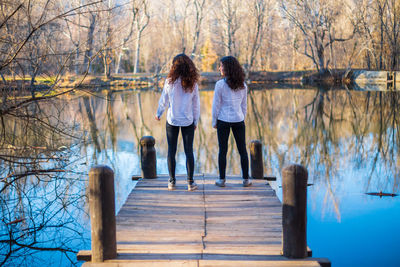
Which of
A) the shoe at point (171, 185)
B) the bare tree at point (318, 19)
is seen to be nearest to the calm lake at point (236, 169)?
the shoe at point (171, 185)

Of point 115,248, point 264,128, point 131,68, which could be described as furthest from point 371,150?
point 131,68

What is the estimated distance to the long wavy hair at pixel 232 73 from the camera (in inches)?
224

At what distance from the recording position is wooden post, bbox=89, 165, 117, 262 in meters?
3.69

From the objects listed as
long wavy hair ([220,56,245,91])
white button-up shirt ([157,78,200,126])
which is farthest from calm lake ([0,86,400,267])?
long wavy hair ([220,56,245,91])

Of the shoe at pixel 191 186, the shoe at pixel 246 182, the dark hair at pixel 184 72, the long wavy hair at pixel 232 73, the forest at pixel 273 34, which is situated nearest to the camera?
the dark hair at pixel 184 72

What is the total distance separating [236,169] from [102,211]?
18.3 ft

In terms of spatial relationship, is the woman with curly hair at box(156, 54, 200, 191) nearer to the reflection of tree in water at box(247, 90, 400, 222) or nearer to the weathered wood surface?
the weathered wood surface

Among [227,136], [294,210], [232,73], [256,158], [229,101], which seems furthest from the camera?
[256,158]

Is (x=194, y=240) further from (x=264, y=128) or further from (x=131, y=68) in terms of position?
(x=131, y=68)

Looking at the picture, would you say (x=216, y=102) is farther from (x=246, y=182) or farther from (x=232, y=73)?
(x=246, y=182)

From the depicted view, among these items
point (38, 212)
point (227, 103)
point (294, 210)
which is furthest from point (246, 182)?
point (38, 212)

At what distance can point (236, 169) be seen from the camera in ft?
29.7

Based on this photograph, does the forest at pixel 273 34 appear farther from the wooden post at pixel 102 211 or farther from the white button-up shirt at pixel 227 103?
the wooden post at pixel 102 211

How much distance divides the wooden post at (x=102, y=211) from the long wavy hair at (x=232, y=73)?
2.51 meters
